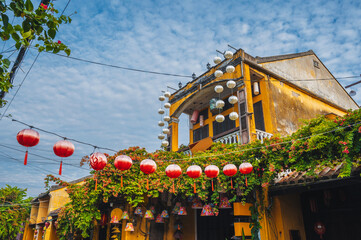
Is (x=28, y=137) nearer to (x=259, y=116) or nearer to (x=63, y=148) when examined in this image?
(x=63, y=148)

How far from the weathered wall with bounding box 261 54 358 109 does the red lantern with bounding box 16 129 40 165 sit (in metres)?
9.61

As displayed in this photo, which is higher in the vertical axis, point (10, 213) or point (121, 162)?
point (121, 162)

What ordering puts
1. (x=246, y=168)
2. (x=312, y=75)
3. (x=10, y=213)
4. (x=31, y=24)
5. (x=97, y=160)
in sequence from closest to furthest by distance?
(x=31, y=24), (x=97, y=160), (x=246, y=168), (x=312, y=75), (x=10, y=213)

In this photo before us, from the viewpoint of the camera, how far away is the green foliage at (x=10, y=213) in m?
15.1

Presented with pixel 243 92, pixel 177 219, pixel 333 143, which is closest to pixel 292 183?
pixel 333 143

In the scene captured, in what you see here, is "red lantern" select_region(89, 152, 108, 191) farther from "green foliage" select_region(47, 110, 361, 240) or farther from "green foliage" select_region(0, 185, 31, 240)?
"green foliage" select_region(0, 185, 31, 240)

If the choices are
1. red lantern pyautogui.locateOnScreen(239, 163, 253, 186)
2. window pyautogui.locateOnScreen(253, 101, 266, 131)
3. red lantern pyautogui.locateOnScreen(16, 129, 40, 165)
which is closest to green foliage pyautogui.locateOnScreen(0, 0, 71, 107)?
red lantern pyautogui.locateOnScreen(16, 129, 40, 165)

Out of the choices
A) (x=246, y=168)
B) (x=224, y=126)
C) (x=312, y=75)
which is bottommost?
(x=246, y=168)

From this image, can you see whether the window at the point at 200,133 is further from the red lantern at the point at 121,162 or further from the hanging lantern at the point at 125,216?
the red lantern at the point at 121,162

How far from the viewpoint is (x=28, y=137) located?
5.20 m

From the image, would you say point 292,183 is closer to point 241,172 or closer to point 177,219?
point 241,172

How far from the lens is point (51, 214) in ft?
50.7

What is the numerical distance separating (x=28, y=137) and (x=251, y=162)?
5724 mm

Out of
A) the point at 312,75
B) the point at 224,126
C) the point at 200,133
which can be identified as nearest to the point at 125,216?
the point at 224,126
